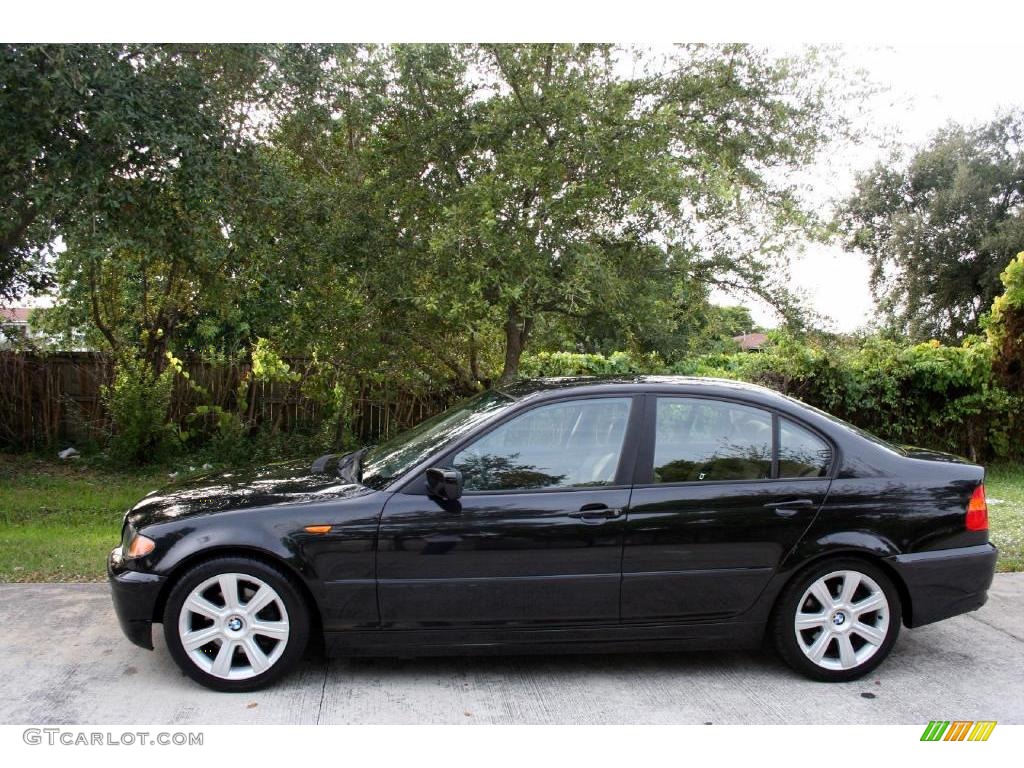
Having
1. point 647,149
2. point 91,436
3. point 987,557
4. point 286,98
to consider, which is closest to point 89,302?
Answer: point 91,436

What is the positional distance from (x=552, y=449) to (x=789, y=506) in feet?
4.06

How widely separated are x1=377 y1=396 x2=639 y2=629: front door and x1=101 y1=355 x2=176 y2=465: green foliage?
8335mm

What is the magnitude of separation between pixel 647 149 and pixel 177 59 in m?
4.09

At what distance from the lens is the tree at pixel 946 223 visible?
86.0 feet

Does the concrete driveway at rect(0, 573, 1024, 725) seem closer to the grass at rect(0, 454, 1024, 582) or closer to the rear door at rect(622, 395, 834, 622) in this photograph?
the rear door at rect(622, 395, 834, 622)

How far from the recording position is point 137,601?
4.01m

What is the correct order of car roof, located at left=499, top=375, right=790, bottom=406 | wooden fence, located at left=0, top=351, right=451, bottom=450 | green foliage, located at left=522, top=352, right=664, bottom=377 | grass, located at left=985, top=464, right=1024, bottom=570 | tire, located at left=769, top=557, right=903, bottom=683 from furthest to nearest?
1. wooden fence, located at left=0, top=351, right=451, bottom=450
2. green foliage, located at left=522, top=352, right=664, bottom=377
3. grass, located at left=985, top=464, right=1024, bottom=570
4. car roof, located at left=499, top=375, right=790, bottom=406
5. tire, located at left=769, top=557, right=903, bottom=683

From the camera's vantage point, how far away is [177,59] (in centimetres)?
709

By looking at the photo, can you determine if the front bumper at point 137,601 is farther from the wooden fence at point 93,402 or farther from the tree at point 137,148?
the wooden fence at point 93,402

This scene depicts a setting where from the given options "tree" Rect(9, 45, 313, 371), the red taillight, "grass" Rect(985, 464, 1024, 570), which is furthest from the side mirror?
"grass" Rect(985, 464, 1024, 570)

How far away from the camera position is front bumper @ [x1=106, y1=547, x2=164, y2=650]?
4000mm

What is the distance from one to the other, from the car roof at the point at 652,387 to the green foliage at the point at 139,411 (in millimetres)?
8062

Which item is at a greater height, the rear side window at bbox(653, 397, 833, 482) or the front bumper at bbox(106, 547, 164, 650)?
the rear side window at bbox(653, 397, 833, 482)
